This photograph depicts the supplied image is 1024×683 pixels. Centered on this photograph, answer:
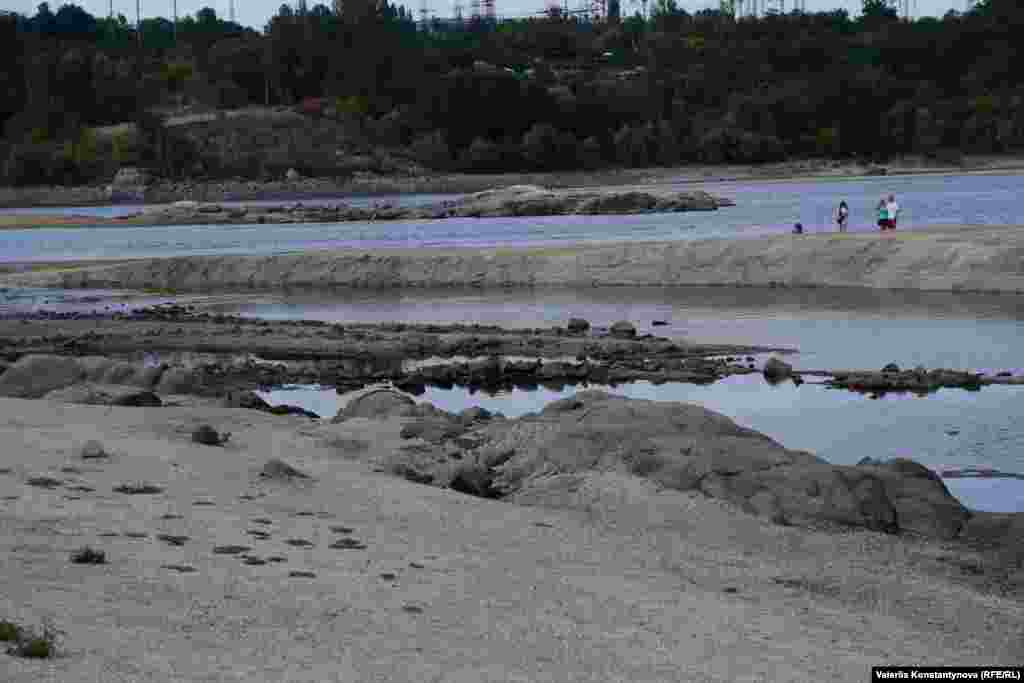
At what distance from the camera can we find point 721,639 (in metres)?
12.2

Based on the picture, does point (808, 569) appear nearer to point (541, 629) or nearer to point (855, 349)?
point (541, 629)

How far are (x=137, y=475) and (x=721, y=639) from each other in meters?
7.24

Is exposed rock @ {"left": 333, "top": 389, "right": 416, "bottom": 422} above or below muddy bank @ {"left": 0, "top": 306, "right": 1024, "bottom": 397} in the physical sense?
above

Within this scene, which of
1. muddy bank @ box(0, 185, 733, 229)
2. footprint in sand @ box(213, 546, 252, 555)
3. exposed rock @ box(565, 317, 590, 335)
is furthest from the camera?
muddy bank @ box(0, 185, 733, 229)

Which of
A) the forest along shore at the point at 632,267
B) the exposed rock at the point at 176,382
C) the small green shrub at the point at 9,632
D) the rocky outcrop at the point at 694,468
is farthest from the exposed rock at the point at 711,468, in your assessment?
the forest along shore at the point at 632,267

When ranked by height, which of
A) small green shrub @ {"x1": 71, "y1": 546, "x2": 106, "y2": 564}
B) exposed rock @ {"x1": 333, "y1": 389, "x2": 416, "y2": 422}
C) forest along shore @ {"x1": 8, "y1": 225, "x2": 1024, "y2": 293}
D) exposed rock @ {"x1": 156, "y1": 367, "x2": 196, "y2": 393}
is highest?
small green shrub @ {"x1": 71, "y1": 546, "x2": 106, "y2": 564}

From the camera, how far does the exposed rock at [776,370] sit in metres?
29.9

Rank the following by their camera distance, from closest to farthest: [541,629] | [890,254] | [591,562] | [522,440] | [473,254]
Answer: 1. [541,629]
2. [591,562]
3. [522,440]
4. [890,254]
5. [473,254]

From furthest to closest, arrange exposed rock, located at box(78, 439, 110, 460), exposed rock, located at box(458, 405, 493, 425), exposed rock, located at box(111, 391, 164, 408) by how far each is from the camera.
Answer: exposed rock, located at box(111, 391, 164, 408)
exposed rock, located at box(458, 405, 493, 425)
exposed rock, located at box(78, 439, 110, 460)

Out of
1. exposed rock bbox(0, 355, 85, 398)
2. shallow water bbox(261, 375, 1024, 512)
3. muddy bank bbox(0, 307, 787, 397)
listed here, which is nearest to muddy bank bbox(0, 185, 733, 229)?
muddy bank bbox(0, 307, 787, 397)

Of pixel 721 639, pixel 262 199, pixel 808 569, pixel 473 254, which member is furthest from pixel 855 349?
pixel 262 199

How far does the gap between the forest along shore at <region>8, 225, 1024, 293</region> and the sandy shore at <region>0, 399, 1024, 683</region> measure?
29.4m

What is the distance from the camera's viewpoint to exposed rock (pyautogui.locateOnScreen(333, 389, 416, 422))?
2373 centimetres

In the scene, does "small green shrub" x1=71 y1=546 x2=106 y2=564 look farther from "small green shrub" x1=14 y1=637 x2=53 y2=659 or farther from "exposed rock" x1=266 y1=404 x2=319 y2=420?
"exposed rock" x1=266 y1=404 x2=319 y2=420
